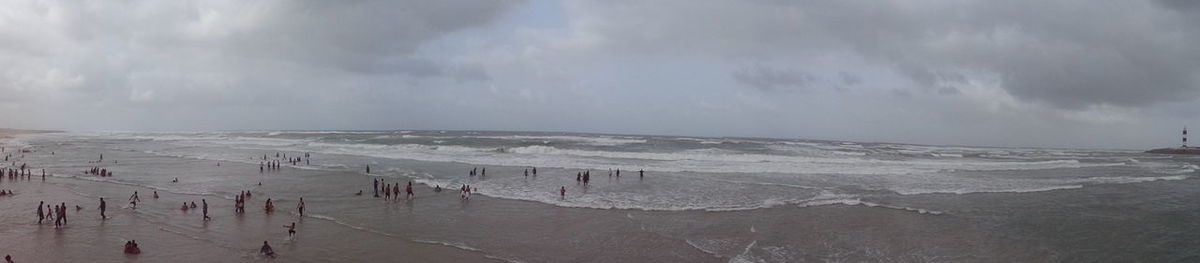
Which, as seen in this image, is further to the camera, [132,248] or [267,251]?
[132,248]

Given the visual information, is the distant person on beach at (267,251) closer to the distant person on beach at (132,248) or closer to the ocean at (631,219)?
the ocean at (631,219)

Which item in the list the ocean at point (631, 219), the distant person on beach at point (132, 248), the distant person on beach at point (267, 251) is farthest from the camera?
the ocean at point (631, 219)

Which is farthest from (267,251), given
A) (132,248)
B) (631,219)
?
(631,219)

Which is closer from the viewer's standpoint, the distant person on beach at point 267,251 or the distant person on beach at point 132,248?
the distant person on beach at point 267,251

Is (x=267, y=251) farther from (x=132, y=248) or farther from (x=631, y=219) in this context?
(x=631, y=219)

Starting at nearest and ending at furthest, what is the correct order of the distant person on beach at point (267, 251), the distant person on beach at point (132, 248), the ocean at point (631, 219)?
the distant person on beach at point (267, 251) → the distant person on beach at point (132, 248) → the ocean at point (631, 219)

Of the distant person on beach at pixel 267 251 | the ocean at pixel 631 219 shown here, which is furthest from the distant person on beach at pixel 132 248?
the distant person on beach at pixel 267 251

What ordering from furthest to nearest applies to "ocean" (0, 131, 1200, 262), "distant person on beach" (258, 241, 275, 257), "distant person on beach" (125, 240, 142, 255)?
"ocean" (0, 131, 1200, 262), "distant person on beach" (125, 240, 142, 255), "distant person on beach" (258, 241, 275, 257)

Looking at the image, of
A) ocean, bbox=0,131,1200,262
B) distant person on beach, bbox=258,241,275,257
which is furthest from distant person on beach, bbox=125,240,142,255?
distant person on beach, bbox=258,241,275,257

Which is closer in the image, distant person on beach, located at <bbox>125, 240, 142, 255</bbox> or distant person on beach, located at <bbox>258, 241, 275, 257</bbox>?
distant person on beach, located at <bbox>258, 241, 275, 257</bbox>

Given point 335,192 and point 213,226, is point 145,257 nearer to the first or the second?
point 213,226

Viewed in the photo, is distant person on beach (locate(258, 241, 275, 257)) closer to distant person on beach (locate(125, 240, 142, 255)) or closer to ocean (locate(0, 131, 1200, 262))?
ocean (locate(0, 131, 1200, 262))

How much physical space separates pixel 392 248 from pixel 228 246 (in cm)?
391

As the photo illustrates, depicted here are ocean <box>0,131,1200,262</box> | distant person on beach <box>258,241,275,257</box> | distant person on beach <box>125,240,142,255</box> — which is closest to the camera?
distant person on beach <box>258,241,275,257</box>
